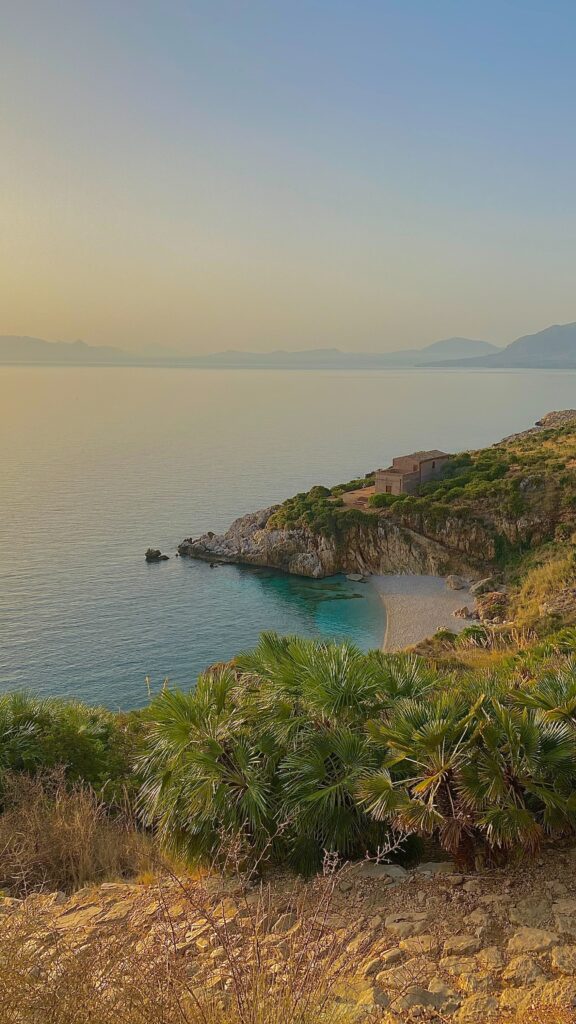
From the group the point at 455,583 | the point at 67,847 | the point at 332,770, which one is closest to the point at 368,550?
the point at 455,583

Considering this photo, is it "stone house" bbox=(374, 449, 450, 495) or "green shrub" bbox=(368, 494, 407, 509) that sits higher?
"stone house" bbox=(374, 449, 450, 495)

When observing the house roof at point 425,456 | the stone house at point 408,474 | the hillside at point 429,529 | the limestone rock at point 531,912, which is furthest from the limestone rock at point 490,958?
the house roof at point 425,456

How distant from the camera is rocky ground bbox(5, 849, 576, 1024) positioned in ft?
14.1

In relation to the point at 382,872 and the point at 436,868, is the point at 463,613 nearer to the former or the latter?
the point at 436,868

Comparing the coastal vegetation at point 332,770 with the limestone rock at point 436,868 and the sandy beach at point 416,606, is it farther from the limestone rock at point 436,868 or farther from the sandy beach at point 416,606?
the sandy beach at point 416,606

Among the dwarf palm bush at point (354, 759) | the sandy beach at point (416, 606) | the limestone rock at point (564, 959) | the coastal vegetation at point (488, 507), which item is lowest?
the sandy beach at point (416, 606)

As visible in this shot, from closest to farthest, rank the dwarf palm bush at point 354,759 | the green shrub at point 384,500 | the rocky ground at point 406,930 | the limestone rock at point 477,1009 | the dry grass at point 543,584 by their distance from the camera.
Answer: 1. the limestone rock at point 477,1009
2. the rocky ground at point 406,930
3. the dwarf palm bush at point 354,759
4. the dry grass at point 543,584
5. the green shrub at point 384,500

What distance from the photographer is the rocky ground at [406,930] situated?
4.29 m

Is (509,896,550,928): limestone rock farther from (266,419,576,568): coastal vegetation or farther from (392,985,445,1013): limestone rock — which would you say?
(266,419,576,568): coastal vegetation

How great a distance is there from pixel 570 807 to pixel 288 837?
270 centimetres

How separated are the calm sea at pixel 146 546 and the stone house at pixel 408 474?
34.5 ft

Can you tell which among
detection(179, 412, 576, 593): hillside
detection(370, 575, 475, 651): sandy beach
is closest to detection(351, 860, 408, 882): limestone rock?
detection(370, 575, 475, 651): sandy beach

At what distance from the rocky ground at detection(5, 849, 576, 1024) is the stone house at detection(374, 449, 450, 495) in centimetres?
4756

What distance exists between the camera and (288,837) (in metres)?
6.69
